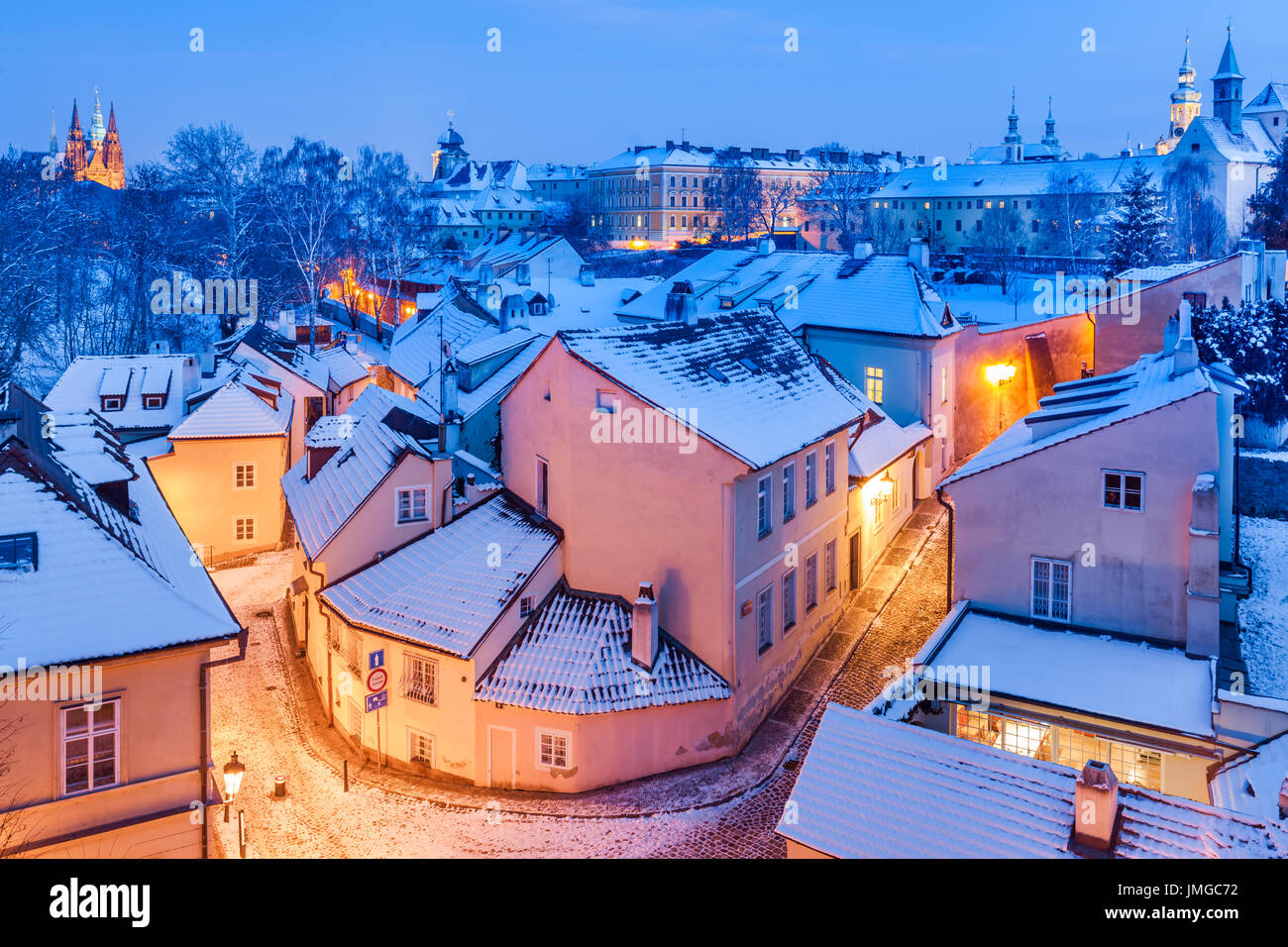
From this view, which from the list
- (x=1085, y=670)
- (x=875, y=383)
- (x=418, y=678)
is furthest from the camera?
(x=875, y=383)

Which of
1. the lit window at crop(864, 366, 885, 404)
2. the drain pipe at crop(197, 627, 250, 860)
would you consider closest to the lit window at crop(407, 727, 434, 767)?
the drain pipe at crop(197, 627, 250, 860)

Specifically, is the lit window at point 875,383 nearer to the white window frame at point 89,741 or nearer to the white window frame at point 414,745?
the white window frame at point 414,745

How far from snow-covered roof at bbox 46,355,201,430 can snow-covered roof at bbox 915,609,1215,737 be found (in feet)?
84.2

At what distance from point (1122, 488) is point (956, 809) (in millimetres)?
8681

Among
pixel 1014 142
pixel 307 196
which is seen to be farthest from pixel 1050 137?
pixel 307 196

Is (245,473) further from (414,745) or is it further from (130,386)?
(414,745)

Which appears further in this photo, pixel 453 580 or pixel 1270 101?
pixel 1270 101

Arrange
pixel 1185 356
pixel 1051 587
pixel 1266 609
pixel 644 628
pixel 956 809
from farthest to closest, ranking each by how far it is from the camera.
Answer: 1. pixel 1266 609
2. pixel 1185 356
3. pixel 644 628
4. pixel 1051 587
5. pixel 956 809

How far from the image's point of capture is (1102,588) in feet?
56.9

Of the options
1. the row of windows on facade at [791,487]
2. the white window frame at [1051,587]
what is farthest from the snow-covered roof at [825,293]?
the white window frame at [1051,587]

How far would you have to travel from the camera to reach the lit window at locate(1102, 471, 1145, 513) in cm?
1694
